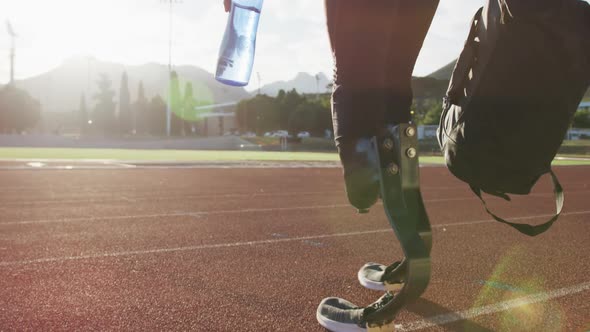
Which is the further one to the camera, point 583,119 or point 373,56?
point 583,119

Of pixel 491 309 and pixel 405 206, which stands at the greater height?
pixel 405 206

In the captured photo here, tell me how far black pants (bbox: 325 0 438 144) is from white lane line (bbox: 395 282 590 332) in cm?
116

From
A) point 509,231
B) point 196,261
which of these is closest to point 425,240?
point 196,261

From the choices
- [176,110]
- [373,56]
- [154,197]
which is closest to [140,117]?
[176,110]

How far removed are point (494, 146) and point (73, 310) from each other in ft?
7.05

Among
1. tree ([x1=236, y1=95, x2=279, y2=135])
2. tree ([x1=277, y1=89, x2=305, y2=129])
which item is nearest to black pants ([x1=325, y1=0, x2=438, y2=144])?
tree ([x1=277, y1=89, x2=305, y2=129])

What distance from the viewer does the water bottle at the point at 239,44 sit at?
204cm

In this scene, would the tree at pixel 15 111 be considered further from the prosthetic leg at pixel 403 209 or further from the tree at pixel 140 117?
the prosthetic leg at pixel 403 209

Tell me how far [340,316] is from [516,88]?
0.92 metres

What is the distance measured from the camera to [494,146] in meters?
1.48

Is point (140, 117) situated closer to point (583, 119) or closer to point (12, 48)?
point (12, 48)

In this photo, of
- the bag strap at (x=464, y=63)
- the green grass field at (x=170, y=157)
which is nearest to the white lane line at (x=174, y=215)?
the bag strap at (x=464, y=63)

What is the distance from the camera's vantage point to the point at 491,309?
2.69 meters

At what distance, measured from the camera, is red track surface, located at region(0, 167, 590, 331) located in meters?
2.53
